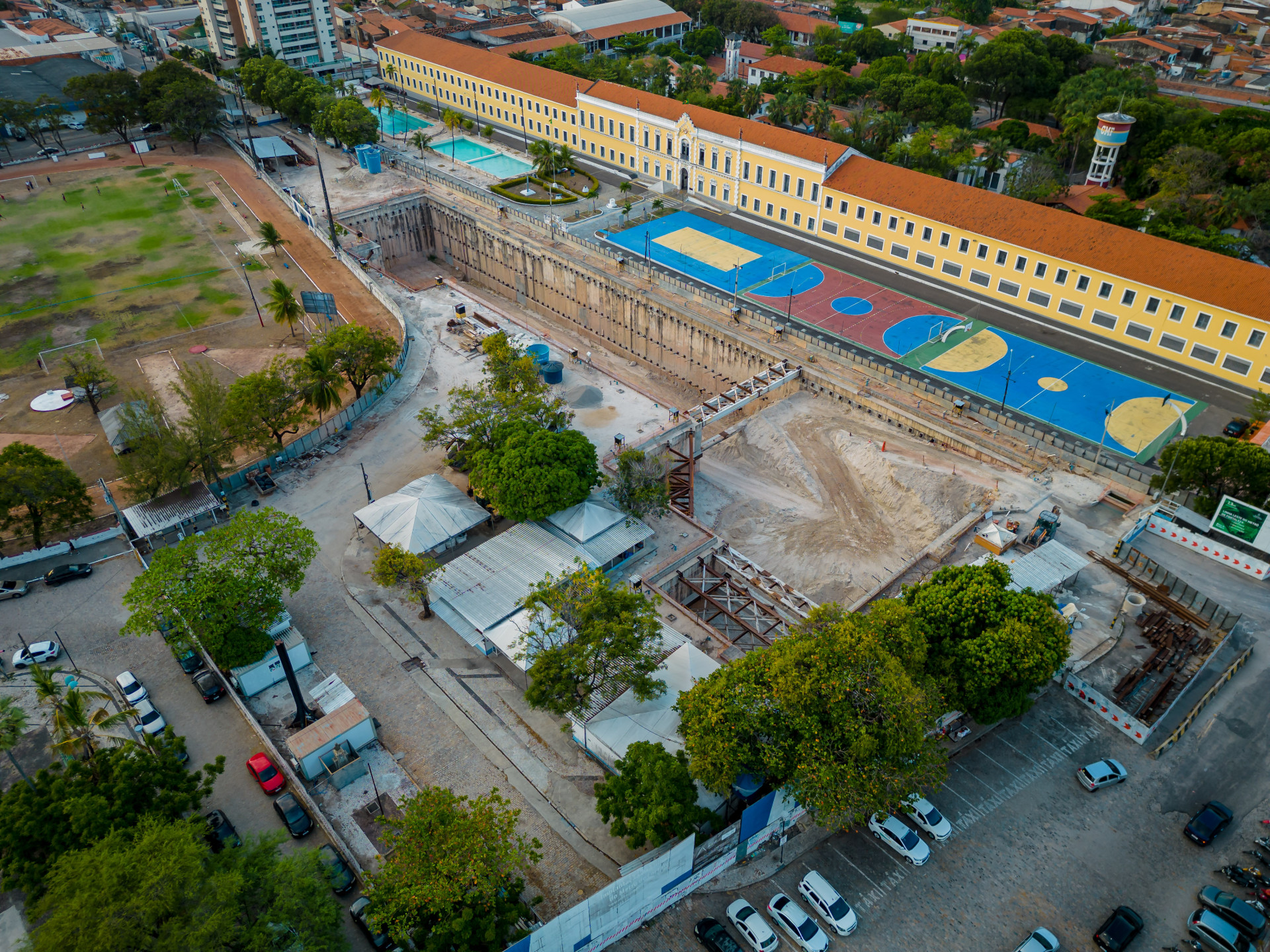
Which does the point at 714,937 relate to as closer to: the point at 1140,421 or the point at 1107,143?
the point at 1140,421

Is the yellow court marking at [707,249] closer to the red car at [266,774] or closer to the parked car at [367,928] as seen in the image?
the red car at [266,774]

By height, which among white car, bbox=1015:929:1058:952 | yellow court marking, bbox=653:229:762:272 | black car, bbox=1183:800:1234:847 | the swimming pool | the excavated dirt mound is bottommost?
the excavated dirt mound

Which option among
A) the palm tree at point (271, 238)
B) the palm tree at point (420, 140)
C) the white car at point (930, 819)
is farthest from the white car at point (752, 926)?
the palm tree at point (420, 140)

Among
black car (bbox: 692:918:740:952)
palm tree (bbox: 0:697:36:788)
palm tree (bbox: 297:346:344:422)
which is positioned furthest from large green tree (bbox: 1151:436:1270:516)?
palm tree (bbox: 0:697:36:788)

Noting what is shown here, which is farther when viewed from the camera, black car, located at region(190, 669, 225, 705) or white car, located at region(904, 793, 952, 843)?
black car, located at region(190, 669, 225, 705)

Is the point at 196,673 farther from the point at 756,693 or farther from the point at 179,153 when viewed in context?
the point at 179,153

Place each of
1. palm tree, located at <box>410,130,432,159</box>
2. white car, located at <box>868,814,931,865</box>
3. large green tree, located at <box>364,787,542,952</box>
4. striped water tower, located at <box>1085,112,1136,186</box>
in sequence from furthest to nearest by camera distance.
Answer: palm tree, located at <box>410,130,432,159</box> → striped water tower, located at <box>1085,112,1136,186</box> → white car, located at <box>868,814,931,865</box> → large green tree, located at <box>364,787,542,952</box>

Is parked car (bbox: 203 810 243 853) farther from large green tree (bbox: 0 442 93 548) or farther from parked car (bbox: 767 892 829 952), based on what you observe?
large green tree (bbox: 0 442 93 548)
